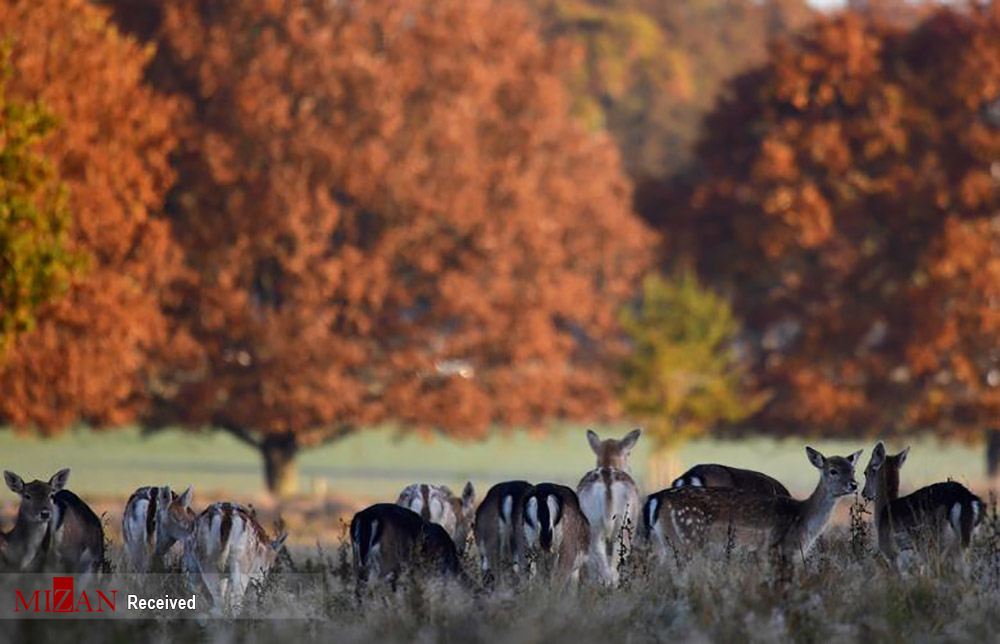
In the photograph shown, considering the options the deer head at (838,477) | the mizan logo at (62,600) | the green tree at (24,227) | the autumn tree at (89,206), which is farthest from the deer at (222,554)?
the autumn tree at (89,206)

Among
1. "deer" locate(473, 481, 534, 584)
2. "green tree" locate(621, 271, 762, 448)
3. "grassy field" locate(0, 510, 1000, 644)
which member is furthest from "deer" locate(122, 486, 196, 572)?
"green tree" locate(621, 271, 762, 448)

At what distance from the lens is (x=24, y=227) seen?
91.2 feet

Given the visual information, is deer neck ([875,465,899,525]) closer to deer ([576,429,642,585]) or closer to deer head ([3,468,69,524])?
deer ([576,429,642,585])

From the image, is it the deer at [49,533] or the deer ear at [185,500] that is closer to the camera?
the deer at [49,533]

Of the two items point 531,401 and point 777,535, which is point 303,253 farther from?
point 777,535

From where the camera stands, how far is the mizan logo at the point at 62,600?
13.6 metres

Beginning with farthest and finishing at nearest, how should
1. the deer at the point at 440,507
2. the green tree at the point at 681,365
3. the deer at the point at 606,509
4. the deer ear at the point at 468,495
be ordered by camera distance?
the green tree at the point at 681,365 → the deer ear at the point at 468,495 → the deer at the point at 440,507 → the deer at the point at 606,509

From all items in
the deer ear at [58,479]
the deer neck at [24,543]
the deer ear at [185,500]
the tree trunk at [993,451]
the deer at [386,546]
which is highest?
the tree trunk at [993,451]

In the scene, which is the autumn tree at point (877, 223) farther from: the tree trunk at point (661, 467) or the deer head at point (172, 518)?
the deer head at point (172, 518)

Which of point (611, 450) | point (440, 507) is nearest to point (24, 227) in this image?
point (440, 507)

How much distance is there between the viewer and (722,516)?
16766mm

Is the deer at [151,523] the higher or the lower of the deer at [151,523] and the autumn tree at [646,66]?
the lower

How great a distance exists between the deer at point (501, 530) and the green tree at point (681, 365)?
26.4 metres

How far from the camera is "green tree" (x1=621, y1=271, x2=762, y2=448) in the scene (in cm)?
4338
